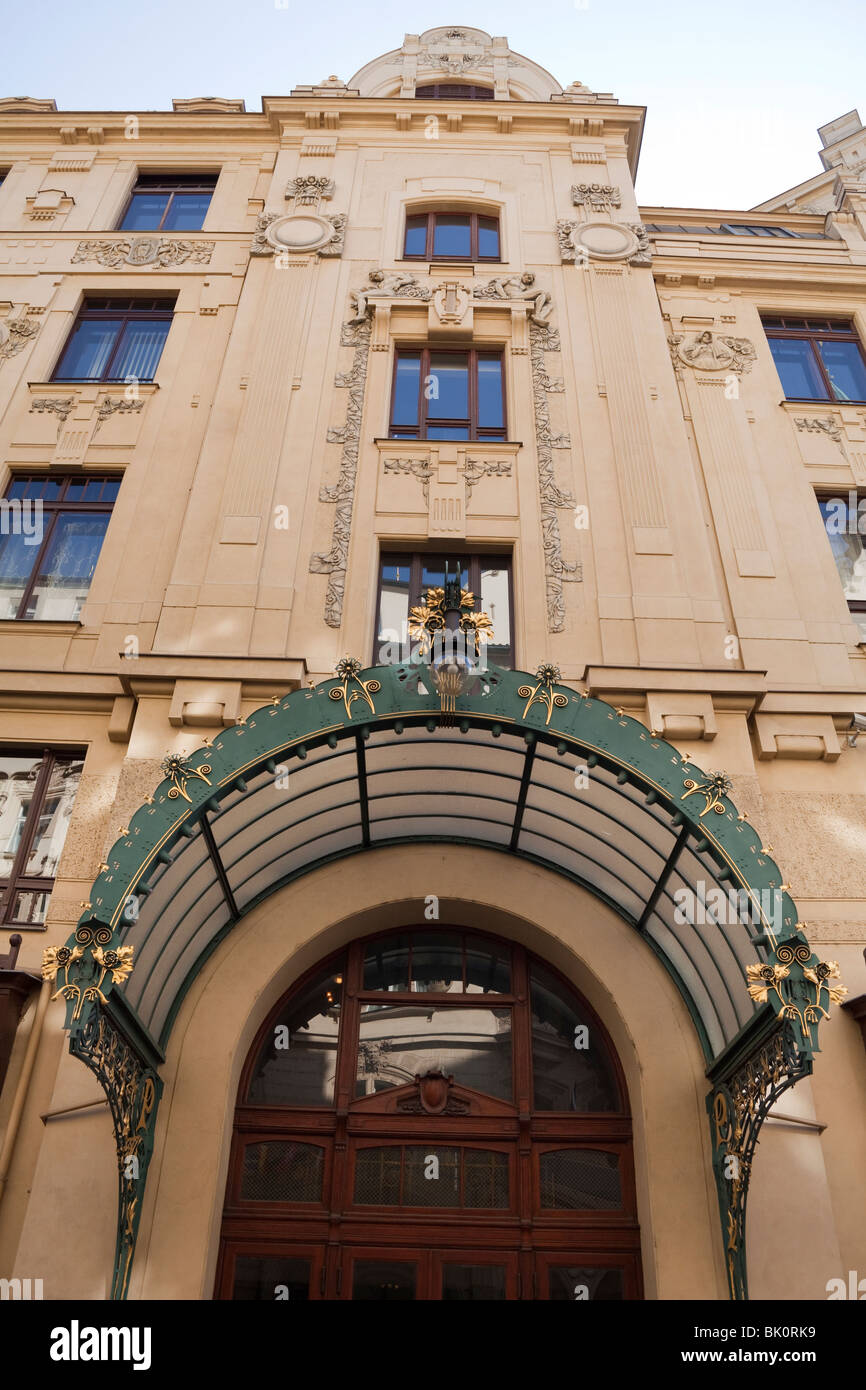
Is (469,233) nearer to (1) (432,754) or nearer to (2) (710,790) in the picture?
(1) (432,754)

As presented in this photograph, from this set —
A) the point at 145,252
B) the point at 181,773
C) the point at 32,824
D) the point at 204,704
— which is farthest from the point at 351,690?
the point at 145,252

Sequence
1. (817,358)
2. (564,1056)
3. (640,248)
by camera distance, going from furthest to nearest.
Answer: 1. (640,248)
2. (817,358)
3. (564,1056)

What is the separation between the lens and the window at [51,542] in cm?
1257

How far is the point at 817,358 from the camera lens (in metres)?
15.7

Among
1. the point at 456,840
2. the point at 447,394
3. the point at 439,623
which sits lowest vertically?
the point at 456,840

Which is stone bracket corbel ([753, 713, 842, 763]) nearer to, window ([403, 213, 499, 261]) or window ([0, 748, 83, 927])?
window ([0, 748, 83, 927])

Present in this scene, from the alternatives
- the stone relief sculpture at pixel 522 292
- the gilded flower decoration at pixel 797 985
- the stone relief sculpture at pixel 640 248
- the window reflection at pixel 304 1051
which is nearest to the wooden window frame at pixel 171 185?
the stone relief sculpture at pixel 522 292

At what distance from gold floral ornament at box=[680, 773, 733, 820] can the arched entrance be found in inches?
126

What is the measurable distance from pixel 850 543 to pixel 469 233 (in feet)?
27.0

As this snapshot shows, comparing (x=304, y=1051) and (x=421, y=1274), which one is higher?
(x=304, y=1051)

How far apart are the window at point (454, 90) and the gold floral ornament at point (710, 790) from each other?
16.9 m

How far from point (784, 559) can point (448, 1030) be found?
7106 millimetres

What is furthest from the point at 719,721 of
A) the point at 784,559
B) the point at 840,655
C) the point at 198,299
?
the point at 198,299

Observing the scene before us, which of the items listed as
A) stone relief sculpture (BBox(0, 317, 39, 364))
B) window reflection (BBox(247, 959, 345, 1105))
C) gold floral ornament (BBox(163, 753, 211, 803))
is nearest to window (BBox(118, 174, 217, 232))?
stone relief sculpture (BBox(0, 317, 39, 364))
